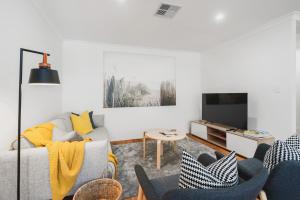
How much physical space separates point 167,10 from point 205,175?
2.32m

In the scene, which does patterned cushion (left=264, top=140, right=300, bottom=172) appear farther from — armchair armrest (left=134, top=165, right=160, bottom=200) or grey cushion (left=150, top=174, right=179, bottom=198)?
armchair armrest (left=134, top=165, right=160, bottom=200)

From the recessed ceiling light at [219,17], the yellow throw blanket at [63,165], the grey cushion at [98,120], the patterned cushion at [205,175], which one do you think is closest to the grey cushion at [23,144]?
the yellow throw blanket at [63,165]

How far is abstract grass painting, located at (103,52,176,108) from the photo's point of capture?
13.0 feet

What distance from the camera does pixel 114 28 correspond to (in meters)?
3.03

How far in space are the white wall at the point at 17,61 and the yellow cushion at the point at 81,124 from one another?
0.47 m

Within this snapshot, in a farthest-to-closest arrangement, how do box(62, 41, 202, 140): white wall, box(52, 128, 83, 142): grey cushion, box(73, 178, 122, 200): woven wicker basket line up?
box(62, 41, 202, 140): white wall, box(52, 128, 83, 142): grey cushion, box(73, 178, 122, 200): woven wicker basket

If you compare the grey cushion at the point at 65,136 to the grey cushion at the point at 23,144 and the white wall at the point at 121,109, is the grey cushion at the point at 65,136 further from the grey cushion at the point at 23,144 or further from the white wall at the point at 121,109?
the white wall at the point at 121,109

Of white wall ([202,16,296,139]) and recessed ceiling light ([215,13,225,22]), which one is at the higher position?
recessed ceiling light ([215,13,225,22])

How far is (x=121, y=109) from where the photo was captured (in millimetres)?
4074

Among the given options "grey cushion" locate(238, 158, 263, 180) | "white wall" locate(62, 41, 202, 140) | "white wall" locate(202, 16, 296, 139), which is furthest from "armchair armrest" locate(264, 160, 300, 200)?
"white wall" locate(62, 41, 202, 140)

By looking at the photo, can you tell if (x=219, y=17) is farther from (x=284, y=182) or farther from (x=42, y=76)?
(x=42, y=76)

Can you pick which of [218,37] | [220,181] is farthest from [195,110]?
[220,181]

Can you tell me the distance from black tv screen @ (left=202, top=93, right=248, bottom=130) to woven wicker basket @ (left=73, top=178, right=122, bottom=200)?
8.93 ft

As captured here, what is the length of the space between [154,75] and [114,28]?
5.53 ft
